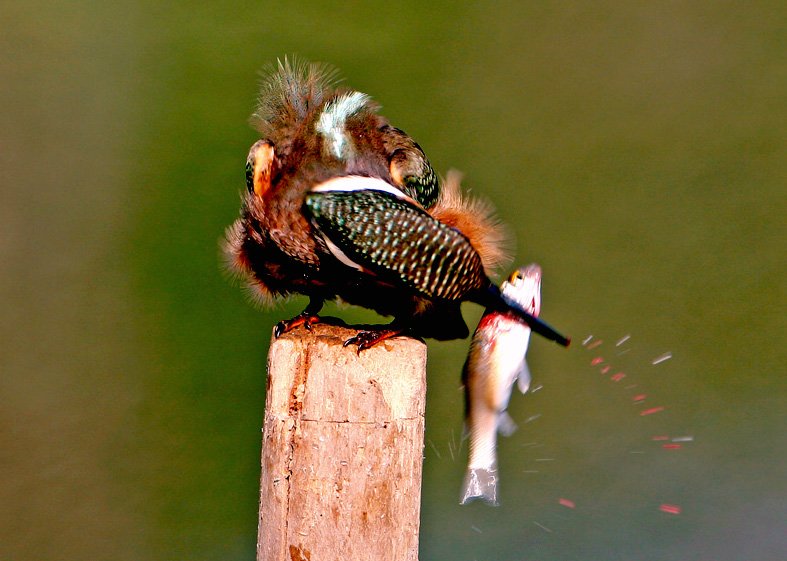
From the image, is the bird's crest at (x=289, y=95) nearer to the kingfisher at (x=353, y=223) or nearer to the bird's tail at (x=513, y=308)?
the kingfisher at (x=353, y=223)

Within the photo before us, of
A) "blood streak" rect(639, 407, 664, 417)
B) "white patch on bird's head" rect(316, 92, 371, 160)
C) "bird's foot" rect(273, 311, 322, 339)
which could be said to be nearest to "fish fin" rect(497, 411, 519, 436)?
"bird's foot" rect(273, 311, 322, 339)

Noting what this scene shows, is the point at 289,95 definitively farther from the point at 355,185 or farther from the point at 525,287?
the point at 525,287

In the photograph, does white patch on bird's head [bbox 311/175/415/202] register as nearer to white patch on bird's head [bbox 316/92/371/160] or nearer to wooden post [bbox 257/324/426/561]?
white patch on bird's head [bbox 316/92/371/160]

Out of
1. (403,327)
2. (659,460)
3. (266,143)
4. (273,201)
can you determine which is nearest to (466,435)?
(403,327)

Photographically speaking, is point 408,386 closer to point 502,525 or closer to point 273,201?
point 273,201

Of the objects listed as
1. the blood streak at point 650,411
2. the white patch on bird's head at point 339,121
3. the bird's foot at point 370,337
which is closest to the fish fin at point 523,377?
the bird's foot at point 370,337

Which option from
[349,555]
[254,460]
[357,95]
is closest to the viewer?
[349,555]
